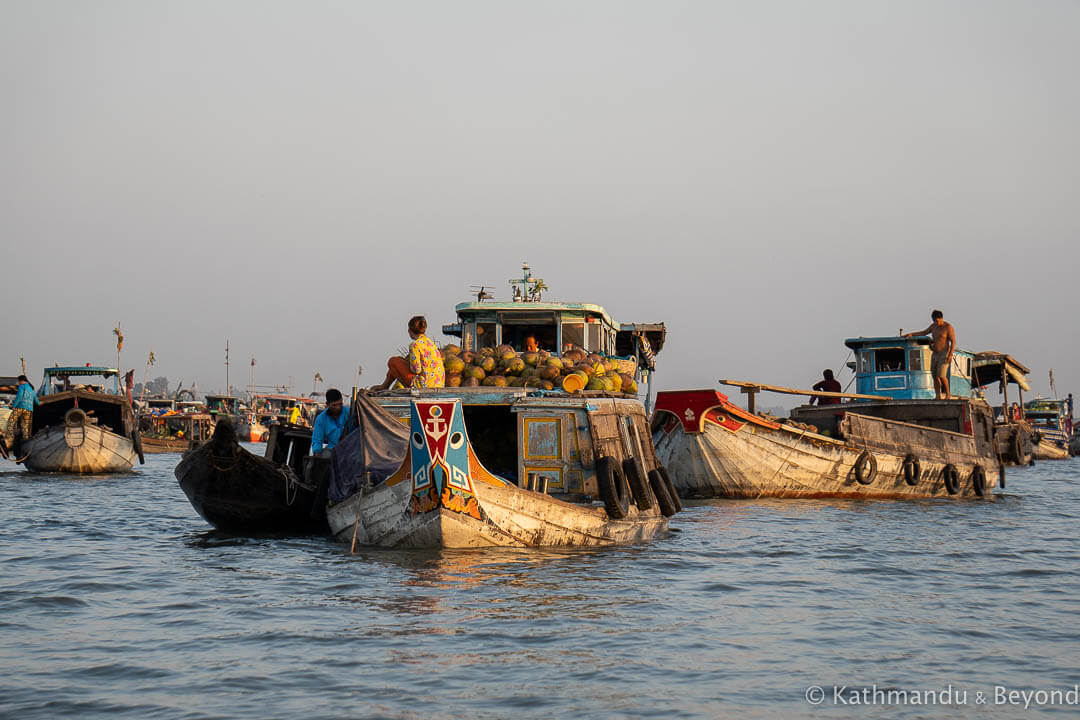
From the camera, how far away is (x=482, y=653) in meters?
7.02

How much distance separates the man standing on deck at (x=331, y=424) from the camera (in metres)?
14.5

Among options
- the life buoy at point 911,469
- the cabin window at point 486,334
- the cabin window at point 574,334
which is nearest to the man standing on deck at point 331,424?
the cabin window at point 486,334

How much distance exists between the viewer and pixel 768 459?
19828 millimetres

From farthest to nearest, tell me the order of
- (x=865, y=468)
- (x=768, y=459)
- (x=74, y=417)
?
1. (x=74, y=417)
2. (x=865, y=468)
3. (x=768, y=459)

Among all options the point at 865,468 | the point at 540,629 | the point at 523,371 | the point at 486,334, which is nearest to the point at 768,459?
the point at 865,468

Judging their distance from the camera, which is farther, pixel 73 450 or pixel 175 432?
pixel 175 432

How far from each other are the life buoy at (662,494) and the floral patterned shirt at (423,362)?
133 inches

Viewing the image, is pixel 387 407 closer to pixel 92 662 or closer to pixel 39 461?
pixel 92 662

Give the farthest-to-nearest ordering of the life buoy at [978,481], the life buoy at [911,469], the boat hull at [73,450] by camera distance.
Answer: the boat hull at [73,450]
the life buoy at [978,481]
the life buoy at [911,469]

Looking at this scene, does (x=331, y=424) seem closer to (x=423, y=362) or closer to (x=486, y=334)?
(x=423, y=362)

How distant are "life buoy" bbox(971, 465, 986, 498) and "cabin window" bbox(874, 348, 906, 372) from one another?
6.06 m

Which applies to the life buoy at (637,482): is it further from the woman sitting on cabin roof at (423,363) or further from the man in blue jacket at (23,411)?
the man in blue jacket at (23,411)

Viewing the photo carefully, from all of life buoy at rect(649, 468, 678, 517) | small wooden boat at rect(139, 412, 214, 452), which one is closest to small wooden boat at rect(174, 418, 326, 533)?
life buoy at rect(649, 468, 678, 517)

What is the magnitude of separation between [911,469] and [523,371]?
35.8 feet
